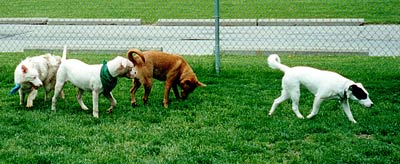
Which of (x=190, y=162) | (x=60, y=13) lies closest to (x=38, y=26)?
(x=60, y=13)

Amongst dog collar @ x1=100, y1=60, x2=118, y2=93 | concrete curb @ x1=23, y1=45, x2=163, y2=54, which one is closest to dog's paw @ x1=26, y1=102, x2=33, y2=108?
dog collar @ x1=100, y1=60, x2=118, y2=93

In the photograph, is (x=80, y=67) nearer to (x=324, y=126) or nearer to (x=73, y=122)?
(x=73, y=122)

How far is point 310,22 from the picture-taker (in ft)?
50.2

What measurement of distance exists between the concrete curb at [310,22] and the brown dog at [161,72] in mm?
8063

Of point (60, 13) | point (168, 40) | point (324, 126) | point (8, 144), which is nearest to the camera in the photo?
point (8, 144)

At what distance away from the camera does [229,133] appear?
6.39 m

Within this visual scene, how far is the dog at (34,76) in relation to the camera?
721 cm

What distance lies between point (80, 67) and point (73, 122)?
67 centimetres

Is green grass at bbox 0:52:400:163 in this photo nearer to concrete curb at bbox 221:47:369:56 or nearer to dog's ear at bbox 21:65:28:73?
dog's ear at bbox 21:65:28:73

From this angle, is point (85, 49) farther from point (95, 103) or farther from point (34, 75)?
point (95, 103)

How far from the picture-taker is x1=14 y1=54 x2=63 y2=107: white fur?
23.7 ft

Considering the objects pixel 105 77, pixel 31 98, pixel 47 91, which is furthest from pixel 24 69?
pixel 105 77

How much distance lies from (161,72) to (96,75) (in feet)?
3.16

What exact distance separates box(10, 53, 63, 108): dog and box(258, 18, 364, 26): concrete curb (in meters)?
8.89
